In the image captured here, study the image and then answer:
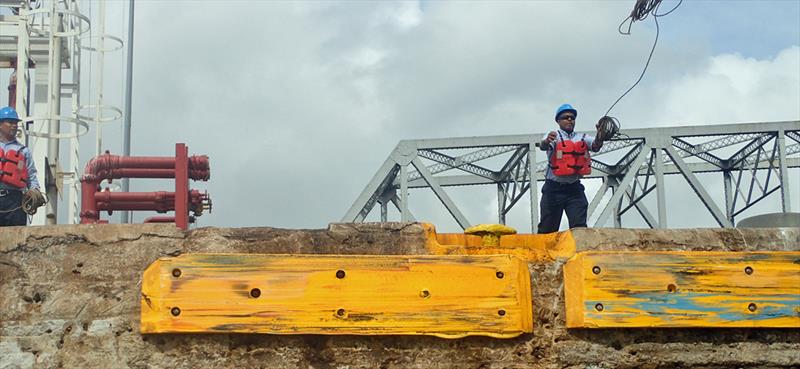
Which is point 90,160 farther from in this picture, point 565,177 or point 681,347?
point 681,347

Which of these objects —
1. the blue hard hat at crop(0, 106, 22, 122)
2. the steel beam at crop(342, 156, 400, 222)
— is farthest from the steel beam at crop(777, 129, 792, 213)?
the blue hard hat at crop(0, 106, 22, 122)

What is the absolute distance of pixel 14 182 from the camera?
6.59 metres

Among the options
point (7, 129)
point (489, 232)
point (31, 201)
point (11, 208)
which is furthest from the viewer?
point (7, 129)

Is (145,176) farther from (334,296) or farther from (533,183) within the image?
(334,296)

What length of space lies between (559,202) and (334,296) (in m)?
3.14

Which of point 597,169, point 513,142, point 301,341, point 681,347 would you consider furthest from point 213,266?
point 597,169

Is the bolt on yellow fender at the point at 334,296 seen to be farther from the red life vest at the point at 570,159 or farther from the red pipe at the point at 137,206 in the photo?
the red pipe at the point at 137,206

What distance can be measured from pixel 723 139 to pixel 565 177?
14.6m

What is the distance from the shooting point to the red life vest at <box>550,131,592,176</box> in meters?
6.84

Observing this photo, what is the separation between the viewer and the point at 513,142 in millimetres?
18641

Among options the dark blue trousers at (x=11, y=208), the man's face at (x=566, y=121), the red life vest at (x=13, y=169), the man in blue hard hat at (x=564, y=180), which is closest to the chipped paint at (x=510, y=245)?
the man in blue hard hat at (x=564, y=180)

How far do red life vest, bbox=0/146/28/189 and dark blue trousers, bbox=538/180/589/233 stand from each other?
3.49 m

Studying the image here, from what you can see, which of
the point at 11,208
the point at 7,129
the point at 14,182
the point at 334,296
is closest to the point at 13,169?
the point at 14,182

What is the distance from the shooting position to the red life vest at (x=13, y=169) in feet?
21.6
